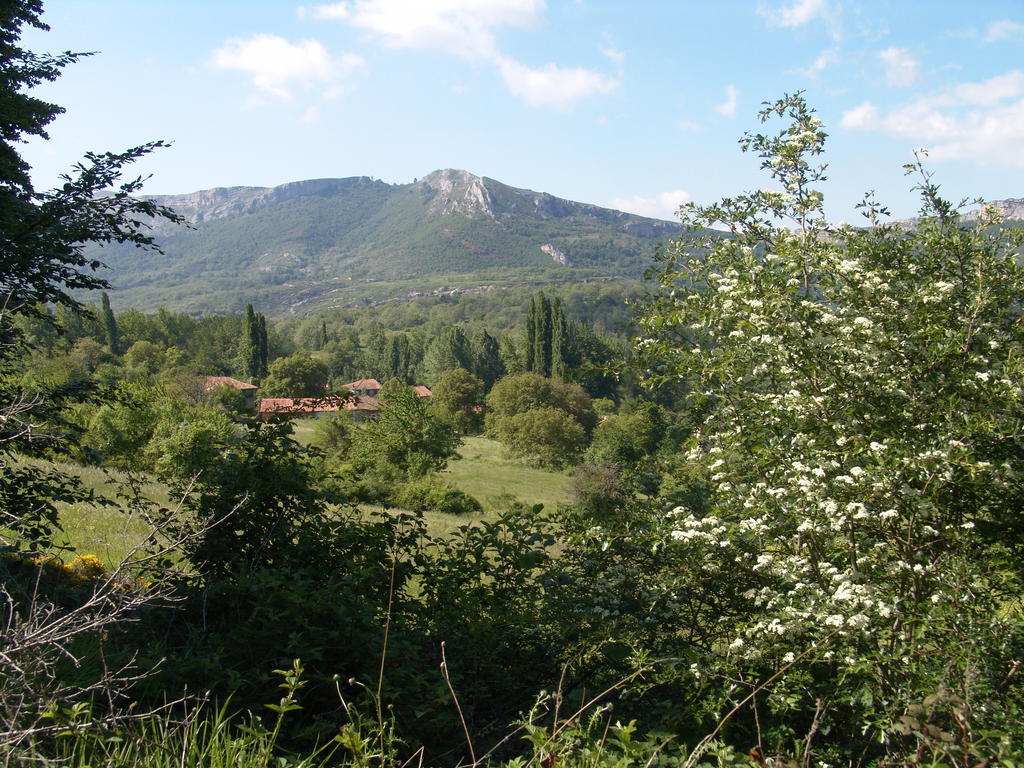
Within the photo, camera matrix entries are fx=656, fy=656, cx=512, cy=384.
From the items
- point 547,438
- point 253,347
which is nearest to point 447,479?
point 547,438

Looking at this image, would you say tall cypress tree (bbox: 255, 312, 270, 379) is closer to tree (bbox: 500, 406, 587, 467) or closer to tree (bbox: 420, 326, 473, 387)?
tree (bbox: 420, 326, 473, 387)

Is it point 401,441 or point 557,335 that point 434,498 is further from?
point 557,335

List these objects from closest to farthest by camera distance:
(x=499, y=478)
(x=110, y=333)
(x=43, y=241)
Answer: (x=43, y=241), (x=499, y=478), (x=110, y=333)

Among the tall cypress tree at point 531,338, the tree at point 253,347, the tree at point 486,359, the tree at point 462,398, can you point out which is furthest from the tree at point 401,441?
the tree at point 486,359

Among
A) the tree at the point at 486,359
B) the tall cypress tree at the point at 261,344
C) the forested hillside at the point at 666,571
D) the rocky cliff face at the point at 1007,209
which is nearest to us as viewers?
the forested hillside at the point at 666,571

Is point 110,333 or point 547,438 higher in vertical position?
point 110,333

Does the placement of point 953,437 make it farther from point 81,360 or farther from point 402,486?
point 81,360

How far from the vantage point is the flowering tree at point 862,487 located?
10.7ft

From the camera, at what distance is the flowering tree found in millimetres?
3275

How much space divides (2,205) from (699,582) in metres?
6.97

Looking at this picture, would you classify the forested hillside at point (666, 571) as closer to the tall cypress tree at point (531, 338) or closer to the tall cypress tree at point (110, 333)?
the tall cypress tree at point (110, 333)

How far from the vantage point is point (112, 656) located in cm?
386

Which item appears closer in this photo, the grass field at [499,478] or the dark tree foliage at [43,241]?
the dark tree foliage at [43,241]

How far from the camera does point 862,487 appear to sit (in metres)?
3.61
